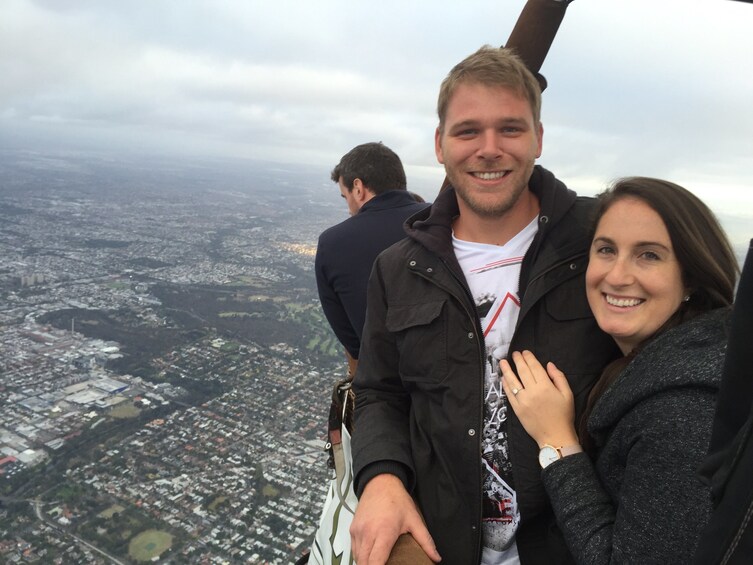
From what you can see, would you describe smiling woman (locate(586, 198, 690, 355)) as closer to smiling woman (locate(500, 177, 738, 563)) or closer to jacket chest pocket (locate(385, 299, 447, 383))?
smiling woman (locate(500, 177, 738, 563))

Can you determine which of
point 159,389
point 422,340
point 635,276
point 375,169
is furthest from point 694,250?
point 159,389

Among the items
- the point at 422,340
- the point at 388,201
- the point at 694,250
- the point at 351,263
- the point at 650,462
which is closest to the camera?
the point at 650,462

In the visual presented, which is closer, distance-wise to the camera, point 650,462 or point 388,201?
point 650,462

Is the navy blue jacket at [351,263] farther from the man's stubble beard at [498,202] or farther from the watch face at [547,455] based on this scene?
Result: the watch face at [547,455]

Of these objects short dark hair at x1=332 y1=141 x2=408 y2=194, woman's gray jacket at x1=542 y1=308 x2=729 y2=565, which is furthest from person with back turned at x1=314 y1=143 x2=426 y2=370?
woman's gray jacket at x1=542 y1=308 x2=729 y2=565

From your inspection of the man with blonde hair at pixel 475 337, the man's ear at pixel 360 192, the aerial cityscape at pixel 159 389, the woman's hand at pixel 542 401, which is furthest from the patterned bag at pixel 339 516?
the aerial cityscape at pixel 159 389

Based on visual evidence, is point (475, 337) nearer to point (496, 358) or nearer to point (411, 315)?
point (496, 358)

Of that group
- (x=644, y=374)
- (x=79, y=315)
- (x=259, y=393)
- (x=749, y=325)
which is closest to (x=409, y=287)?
(x=644, y=374)
